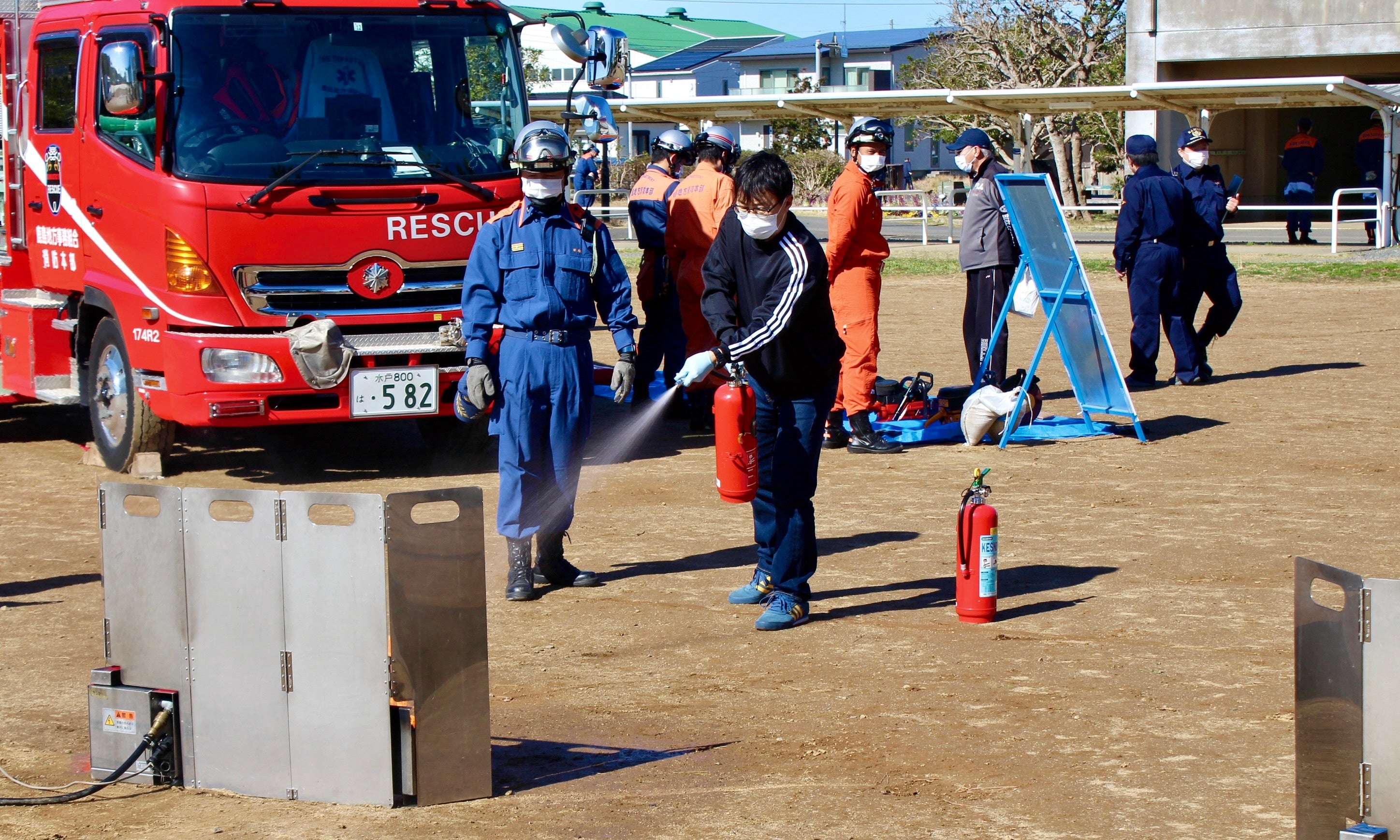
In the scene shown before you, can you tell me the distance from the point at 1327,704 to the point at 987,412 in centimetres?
660

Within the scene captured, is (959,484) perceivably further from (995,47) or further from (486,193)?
(995,47)

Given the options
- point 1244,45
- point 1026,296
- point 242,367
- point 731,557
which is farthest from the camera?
A: point 1244,45

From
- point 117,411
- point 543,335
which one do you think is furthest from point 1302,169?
point 543,335

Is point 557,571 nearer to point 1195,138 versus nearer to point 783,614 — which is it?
point 783,614

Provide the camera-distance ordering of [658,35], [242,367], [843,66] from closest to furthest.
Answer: [242,367], [843,66], [658,35]

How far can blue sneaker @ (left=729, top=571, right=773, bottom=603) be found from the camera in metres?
6.77

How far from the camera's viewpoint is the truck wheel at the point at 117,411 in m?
9.43

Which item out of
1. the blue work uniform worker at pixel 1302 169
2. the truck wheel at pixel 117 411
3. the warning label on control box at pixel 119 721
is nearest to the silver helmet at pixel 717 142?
the truck wheel at pixel 117 411

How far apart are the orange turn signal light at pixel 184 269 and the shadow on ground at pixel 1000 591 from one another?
398 centimetres

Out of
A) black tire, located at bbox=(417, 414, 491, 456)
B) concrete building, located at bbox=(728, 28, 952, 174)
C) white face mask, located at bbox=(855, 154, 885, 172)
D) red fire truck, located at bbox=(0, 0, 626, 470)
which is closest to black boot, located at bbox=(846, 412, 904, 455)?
white face mask, located at bbox=(855, 154, 885, 172)

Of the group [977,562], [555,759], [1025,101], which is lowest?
A: [555,759]

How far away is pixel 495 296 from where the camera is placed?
6.87 metres

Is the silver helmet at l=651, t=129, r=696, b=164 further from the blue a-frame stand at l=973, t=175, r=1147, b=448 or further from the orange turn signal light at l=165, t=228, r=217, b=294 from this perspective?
the orange turn signal light at l=165, t=228, r=217, b=294

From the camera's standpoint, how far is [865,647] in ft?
20.2
